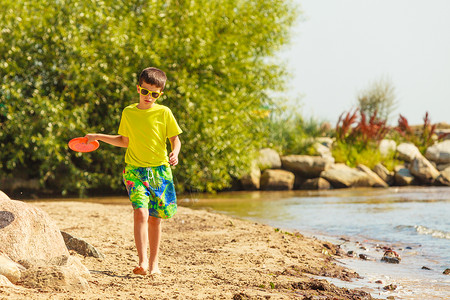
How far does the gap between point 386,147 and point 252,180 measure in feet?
23.7

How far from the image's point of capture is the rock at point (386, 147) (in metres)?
20.5

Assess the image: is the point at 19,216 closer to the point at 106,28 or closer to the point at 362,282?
the point at 362,282

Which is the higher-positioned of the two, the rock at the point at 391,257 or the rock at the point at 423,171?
the rock at the point at 423,171

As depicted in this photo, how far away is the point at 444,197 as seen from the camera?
45.8 feet

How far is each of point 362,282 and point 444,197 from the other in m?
10.2

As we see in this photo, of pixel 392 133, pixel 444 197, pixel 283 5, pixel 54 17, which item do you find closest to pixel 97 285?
pixel 54 17

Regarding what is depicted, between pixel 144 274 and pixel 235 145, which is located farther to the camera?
pixel 235 145

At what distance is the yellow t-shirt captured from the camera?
4.50m

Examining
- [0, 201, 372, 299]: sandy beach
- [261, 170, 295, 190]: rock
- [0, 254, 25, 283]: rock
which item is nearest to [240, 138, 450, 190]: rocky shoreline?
[261, 170, 295, 190]: rock

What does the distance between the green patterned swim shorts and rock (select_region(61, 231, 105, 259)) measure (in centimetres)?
81

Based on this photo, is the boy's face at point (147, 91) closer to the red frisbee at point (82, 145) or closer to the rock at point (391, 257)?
the red frisbee at point (82, 145)

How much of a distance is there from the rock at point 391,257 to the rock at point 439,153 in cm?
1590

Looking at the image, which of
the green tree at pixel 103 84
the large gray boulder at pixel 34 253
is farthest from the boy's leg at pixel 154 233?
the green tree at pixel 103 84

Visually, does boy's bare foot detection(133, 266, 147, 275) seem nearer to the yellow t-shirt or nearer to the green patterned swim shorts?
the green patterned swim shorts
